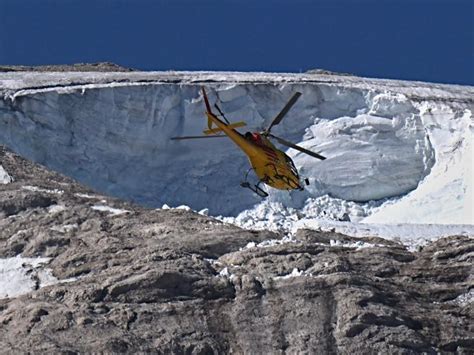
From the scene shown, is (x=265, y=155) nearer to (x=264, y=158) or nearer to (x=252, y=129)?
(x=264, y=158)

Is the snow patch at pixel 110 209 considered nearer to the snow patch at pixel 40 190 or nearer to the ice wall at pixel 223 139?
the snow patch at pixel 40 190

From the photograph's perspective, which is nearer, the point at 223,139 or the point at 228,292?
the point at 228,292

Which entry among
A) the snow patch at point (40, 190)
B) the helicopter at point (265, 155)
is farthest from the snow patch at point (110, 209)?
the helicopter at point (265, 155)

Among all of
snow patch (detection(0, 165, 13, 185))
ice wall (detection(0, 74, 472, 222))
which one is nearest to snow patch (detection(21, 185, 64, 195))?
snow patch (detection(0, 165, 13, 185))

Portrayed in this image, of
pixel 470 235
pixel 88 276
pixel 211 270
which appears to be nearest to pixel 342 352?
pixel 211 270

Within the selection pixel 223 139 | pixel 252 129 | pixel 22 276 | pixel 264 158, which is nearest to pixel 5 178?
pixel 22 276

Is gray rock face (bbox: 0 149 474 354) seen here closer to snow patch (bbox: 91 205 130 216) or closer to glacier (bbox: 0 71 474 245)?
snow patch (bbox: 91 205 130 216)
